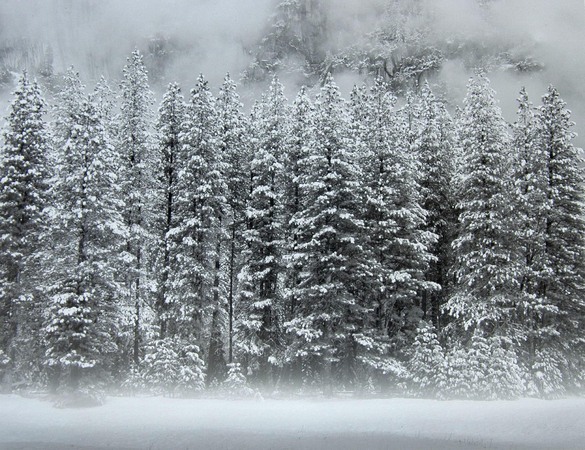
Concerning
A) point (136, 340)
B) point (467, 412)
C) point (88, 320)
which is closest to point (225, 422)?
point (88, 320)

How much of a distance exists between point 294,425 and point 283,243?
1271 cm

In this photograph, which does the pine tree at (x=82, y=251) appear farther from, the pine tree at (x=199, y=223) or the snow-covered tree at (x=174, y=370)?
the pine tree at (x=199, y=223)

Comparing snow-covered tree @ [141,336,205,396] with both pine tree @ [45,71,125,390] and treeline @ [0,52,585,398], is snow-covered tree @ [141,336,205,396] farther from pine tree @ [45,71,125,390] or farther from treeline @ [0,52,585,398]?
pine tree @ [45,71,125,390]

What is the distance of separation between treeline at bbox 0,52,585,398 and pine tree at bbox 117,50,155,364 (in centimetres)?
13

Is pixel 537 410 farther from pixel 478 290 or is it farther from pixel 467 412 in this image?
pixel 478 290

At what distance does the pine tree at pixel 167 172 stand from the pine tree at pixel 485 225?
17.2m

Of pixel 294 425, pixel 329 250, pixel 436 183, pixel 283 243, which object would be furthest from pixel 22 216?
pixel 436 183

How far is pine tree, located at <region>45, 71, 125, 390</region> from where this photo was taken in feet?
76.6

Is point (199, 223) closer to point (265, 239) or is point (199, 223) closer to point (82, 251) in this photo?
point (265, 239)

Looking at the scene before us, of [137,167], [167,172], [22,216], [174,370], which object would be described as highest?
[167,172]

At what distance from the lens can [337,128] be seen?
29.0m

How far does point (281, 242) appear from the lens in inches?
1195

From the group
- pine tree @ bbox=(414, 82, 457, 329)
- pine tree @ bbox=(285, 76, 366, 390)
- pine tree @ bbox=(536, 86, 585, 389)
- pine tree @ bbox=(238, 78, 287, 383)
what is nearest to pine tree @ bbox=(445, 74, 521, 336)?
pine tree @ bbox=(536, 86, 585, 389)

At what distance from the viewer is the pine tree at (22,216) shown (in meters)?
25.8
